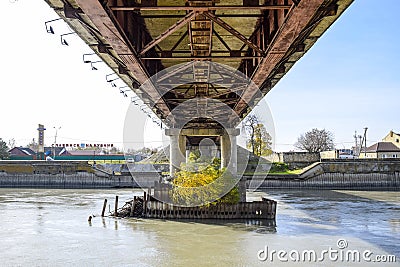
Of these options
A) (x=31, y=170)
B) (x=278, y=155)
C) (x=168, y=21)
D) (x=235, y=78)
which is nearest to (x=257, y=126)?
(x=278, y=155)

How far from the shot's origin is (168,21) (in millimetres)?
11695

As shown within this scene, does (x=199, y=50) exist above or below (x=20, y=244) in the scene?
above

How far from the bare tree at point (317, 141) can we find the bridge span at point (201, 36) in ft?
230

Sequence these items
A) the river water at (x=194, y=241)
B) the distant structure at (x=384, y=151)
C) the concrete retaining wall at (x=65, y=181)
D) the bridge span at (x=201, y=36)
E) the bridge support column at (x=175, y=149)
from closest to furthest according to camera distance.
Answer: the bridge span at (x=201, y=36) → the river water at (x=194, y=241) → the bridge support column at (x=175, y=149) → the concrete retaining wall at (x=65, y=181) → the distant structure at (x=384, y=151)

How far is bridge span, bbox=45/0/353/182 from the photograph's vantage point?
29.1 feet

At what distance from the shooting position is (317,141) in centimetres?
8994

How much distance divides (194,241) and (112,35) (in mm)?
9763

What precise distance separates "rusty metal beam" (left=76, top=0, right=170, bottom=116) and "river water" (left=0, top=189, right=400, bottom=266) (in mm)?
5900

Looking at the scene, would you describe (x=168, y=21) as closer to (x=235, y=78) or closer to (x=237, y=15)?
(x=237, y=15)

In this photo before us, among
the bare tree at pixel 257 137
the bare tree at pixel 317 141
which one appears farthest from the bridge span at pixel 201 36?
the bare tree at pixel 317 141

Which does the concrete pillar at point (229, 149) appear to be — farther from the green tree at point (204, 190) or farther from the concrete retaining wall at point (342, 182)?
the concrete retaining wall at point (342, 182)

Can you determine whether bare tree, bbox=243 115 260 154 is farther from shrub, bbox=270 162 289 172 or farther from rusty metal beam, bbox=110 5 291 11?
rusty metal beam, bbox=110 5 291 11

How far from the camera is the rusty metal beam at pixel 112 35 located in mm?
7773

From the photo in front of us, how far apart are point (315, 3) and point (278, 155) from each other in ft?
201
